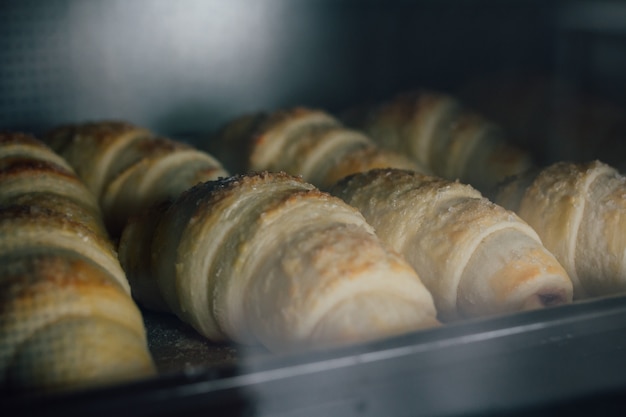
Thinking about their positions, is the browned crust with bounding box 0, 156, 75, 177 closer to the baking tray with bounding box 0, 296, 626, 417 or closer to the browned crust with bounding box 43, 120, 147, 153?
the browned crust with bounding box 43, 120, 147, 153

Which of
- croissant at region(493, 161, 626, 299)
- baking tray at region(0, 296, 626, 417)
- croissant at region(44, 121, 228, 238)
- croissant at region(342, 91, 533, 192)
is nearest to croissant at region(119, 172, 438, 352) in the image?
baking tray at region(0, 296, 626, 417)

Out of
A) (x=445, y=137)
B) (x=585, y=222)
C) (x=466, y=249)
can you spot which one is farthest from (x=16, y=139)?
(x=585, y=222)

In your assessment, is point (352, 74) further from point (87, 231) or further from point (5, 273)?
point (5, 273)

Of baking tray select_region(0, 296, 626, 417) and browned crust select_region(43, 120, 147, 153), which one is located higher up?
browned crust select_region(43, 120, 147, 153)

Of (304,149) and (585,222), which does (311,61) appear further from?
(585,222)

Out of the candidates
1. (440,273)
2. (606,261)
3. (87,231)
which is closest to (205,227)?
(87,231)
